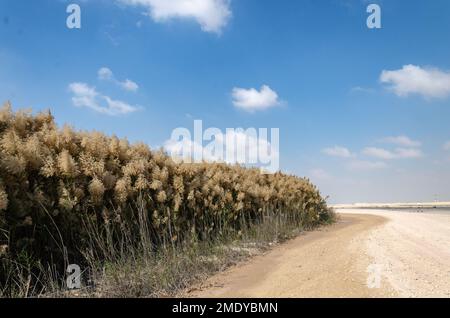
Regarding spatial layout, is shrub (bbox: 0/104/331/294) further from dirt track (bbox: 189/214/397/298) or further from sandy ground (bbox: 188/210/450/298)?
sandy ground (bbox: 188/210/450/298)

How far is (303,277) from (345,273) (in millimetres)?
666

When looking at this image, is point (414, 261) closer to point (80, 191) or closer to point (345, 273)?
point (345, 273)

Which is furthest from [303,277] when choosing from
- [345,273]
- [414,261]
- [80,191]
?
[80,191]

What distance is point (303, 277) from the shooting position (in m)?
7.25

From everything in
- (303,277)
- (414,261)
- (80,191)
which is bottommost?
(303,277)

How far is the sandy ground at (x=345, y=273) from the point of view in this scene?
6090 mm

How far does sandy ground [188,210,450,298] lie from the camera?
6.09 meters

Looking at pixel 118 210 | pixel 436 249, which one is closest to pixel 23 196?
pixel 118 210

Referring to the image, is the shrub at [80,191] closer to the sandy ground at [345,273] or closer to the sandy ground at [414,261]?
the sandy ground at [345,273]

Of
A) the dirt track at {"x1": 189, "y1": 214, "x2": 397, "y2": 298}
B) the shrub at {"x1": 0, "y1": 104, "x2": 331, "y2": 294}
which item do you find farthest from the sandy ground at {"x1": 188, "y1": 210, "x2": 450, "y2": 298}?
the shrub at {"x1": 0, "y1": 104, "x2": 331, "y2": 294}

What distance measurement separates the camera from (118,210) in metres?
8.97

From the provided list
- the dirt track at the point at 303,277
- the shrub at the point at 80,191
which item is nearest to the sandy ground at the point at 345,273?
the dirt track at the point at 303,277

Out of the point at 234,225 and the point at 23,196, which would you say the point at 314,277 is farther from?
the point at 234,225
